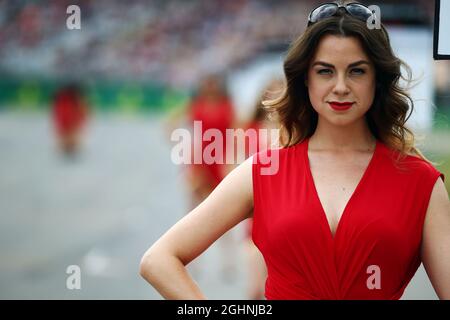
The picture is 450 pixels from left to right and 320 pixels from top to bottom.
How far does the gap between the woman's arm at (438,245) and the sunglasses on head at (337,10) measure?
548 millimetres

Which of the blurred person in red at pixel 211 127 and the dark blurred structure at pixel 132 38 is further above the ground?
the dark blurred structure at pixel 132 38

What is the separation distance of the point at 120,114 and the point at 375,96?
3222 centimetres

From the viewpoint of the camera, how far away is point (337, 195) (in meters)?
2.59

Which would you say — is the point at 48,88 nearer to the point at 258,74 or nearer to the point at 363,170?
the point at 258,74

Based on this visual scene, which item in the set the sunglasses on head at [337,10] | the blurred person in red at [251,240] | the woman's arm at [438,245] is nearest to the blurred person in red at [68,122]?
the blurred person in red at [251,240]

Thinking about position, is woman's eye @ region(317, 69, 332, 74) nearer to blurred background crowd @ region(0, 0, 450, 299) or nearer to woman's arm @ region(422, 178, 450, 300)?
blurred background crowd @ region(0, 0, 450, 299)

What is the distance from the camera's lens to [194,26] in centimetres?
3189

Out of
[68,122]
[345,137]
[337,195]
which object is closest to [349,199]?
[337,195]

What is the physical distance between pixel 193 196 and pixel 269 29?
19773 mm

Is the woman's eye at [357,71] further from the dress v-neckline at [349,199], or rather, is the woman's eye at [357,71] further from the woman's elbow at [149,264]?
the woman's elbow at [149,264]

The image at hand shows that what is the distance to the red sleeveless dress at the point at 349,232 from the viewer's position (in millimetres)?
2486

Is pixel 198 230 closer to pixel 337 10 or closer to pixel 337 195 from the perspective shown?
pixel 337 195

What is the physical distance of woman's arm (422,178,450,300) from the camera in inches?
98.1
